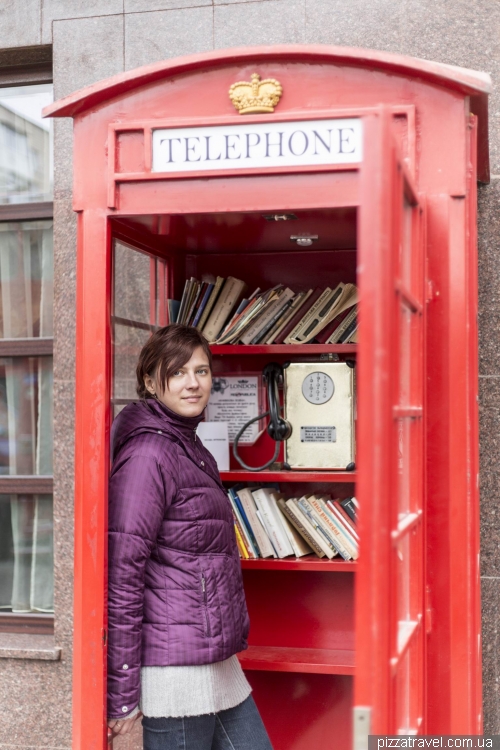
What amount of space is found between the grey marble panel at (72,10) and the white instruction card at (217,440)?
1968 mm

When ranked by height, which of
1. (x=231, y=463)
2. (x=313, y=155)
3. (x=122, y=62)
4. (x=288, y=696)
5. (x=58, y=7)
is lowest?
(x=288, y=696)

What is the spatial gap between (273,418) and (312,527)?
17.7 inches

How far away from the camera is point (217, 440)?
3373 millimetres

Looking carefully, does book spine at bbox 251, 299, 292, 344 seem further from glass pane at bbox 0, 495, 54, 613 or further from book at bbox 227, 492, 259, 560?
glass pane at bbox 0, 495, 54, 613

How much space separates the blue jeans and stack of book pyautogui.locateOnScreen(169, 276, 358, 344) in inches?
53.4

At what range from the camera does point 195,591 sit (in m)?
2.48

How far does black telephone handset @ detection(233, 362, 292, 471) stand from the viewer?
129 inches

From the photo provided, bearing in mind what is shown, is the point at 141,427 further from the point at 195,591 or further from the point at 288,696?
the point at 288,696

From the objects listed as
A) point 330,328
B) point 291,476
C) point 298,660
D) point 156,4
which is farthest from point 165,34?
point 298,660

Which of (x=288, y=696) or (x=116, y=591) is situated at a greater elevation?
(x=116, y=591)

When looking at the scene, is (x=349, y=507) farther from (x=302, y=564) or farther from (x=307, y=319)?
(x=307, y=319)

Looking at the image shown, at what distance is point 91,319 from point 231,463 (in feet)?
3.72

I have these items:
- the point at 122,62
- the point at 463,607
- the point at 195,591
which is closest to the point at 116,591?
the point at 195,591

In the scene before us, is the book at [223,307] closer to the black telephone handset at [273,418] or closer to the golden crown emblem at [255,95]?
the black telephone handset at [273,418]
